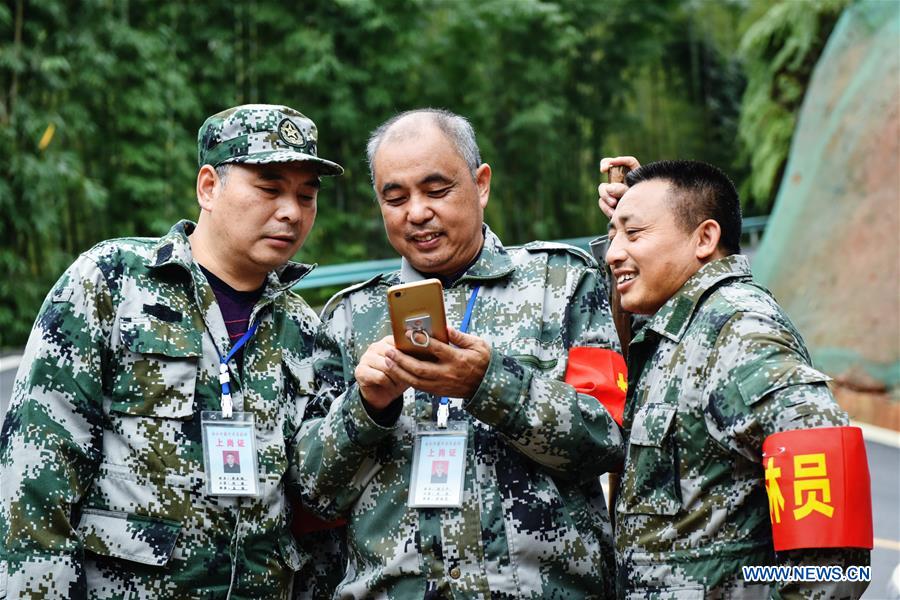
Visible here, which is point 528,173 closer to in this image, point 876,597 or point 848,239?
point 848,239

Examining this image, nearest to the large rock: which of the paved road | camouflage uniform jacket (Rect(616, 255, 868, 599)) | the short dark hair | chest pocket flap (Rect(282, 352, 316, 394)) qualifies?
the paved road

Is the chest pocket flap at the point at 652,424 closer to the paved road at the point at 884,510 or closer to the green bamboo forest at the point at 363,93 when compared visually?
the paved road at the point at 884,510

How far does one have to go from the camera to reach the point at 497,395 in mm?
2201

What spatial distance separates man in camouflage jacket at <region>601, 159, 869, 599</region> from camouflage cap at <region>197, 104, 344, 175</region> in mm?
909

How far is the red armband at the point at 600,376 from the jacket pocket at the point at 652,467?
14 centimetres

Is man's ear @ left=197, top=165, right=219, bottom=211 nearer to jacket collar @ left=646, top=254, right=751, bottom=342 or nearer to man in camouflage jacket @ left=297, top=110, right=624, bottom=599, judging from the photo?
man in camouflage jacket @ left=297, top=110, right=624, bottom=599

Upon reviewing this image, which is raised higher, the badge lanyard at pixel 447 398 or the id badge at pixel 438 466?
the badge lanyard at pixel 447 398

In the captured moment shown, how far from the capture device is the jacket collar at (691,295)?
7.57 ft

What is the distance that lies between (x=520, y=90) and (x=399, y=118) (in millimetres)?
16569

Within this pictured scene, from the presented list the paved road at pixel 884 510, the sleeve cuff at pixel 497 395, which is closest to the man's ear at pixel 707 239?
the sleeve cuff at pixel 497 395

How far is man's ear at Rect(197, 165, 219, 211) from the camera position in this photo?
2.75 m

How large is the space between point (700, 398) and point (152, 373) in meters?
1.37

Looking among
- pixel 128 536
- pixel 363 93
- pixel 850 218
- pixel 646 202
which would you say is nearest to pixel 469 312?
pixel 646 202

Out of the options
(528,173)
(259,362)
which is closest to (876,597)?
(259,362)
